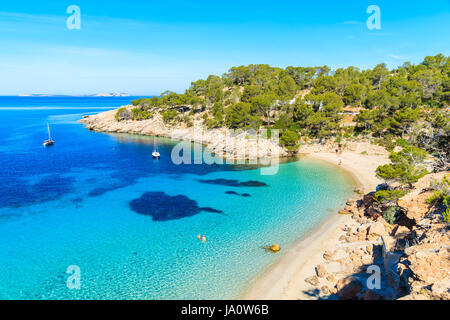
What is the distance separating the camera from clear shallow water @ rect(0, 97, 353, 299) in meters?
21.7

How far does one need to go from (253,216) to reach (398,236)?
16.2 metres

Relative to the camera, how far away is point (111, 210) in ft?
115

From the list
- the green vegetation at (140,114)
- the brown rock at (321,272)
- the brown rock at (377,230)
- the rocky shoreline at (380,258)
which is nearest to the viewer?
the rocky shoreline at (380,258)

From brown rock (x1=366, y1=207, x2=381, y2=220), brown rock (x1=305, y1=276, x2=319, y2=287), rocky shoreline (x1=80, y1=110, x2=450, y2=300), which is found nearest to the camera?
rocky shoreline (x1=80, y1=110, x2=450, y2=300)

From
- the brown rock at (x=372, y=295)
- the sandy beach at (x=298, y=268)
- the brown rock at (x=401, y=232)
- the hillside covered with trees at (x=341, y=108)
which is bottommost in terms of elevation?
the sandy beach at (x=298, y=268)

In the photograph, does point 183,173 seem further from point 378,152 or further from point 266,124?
point 378,152

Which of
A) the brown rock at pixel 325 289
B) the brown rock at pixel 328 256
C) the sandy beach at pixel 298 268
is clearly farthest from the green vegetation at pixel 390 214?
the brown rock at pixel 325 289

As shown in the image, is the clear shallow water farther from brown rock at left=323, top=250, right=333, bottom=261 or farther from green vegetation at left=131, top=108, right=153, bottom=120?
green vegetation at left=131, top=108, right=153, bottom=120

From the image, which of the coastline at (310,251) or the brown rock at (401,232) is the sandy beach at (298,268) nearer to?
the coastline at (310,251)

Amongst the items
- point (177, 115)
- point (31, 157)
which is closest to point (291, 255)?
point (31, 157)

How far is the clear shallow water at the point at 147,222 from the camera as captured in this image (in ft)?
71.2

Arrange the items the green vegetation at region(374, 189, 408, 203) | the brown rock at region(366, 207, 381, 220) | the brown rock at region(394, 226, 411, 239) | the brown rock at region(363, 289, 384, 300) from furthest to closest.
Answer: the brown rock at region(366, 207, 381, 220)
the green vegetation at region(374, 189, 408, 203)
the brown rock at region(394, 226, 411, 239)
the brown rock at region(363, 289, 384, 300)

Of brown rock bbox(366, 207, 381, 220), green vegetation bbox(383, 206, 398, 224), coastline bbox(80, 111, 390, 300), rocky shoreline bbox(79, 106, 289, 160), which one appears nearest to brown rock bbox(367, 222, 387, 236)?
green vegetation bbox(383, 206, 398, 224)

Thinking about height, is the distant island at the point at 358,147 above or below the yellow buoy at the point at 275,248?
above
